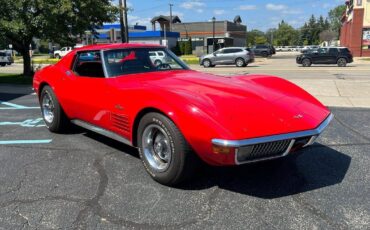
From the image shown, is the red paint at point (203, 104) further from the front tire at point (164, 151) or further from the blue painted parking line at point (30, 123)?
the blue painted parking line at point (30, 123)

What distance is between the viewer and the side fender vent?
4352 millimetres

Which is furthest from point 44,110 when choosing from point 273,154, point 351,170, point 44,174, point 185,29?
point 185,29

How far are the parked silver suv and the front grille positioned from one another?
86.6 feet

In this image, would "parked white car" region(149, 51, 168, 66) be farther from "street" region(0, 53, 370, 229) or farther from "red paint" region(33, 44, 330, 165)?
"street" region(0, 53, 370, 229)

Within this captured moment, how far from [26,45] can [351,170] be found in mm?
14829

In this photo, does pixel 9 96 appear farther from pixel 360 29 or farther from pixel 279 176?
pixel 360 29

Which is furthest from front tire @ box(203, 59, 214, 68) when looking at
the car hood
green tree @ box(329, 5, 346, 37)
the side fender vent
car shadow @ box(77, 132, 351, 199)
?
green tree @ box(329, 5, 346, 37)

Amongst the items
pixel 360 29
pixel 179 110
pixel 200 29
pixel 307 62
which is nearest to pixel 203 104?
pixel 179 110

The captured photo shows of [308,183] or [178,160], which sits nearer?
[178,160]

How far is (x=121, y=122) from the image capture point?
445 centimetres

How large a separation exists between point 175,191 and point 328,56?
25.9 m

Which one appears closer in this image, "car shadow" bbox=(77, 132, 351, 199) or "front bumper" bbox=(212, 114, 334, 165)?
"front bumper" bbox=(212, 114, 334, 165)

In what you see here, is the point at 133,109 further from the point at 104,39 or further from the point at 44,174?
the point at 104,39

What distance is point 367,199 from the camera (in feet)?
12.0
